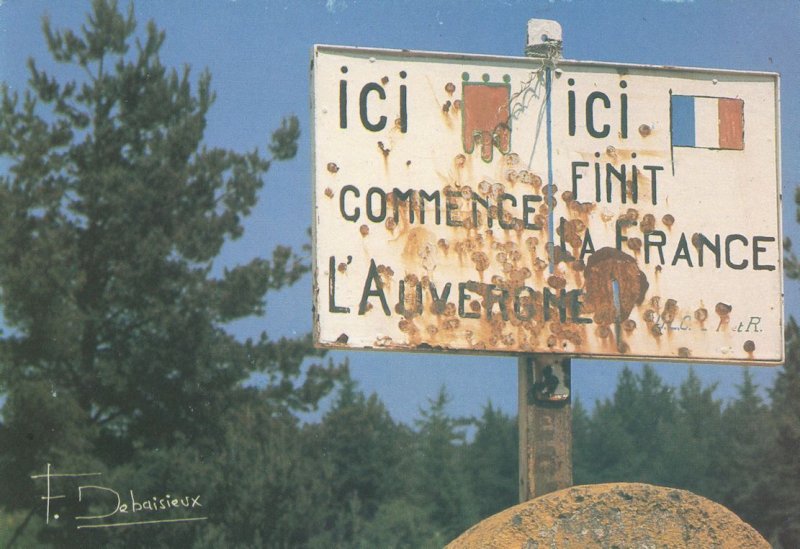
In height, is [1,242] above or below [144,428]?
above

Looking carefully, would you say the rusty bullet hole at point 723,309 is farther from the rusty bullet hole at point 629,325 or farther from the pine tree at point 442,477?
the pine tree at point 442,477

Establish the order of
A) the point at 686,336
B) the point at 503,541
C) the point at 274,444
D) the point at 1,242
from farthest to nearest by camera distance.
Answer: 1. the point at 274,444
2. the point at 1,242
3. the point at 686,336
4. the point at 503,541

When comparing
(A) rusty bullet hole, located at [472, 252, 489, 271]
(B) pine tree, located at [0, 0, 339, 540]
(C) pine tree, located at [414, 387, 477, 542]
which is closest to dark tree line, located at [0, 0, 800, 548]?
(B) pine tree, located at [0, 0, 339, 540]

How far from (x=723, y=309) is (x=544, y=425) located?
25.3 inches

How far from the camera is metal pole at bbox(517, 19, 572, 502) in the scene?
354 cm

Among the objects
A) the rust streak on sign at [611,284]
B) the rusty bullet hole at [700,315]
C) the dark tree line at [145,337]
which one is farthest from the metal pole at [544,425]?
the dark tree line at [145,337]

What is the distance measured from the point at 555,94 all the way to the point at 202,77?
9.33 m

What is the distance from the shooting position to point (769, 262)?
3805mm

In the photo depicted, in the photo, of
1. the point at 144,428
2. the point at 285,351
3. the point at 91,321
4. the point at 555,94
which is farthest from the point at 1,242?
the point at 555,94

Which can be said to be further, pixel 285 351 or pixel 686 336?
pixel 285 351

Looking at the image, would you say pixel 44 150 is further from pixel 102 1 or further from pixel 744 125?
pixel 744 125

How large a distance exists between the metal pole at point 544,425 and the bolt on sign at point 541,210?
7 centimetres

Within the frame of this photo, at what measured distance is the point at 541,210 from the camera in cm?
363

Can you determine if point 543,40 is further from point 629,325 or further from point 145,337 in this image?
point 145,337
